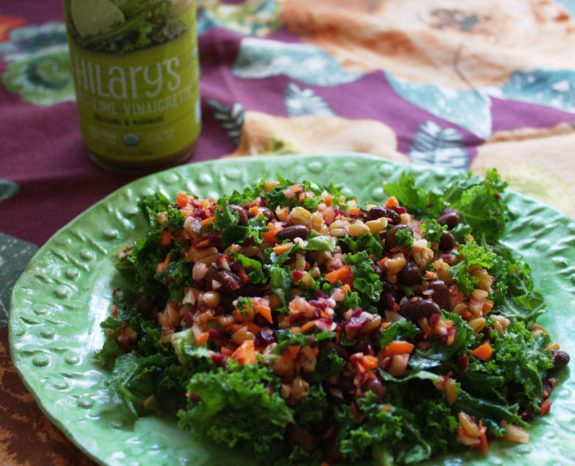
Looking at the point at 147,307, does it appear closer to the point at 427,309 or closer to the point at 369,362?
the point at 369,362

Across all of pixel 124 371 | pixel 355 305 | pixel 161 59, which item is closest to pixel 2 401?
pixel 124 371

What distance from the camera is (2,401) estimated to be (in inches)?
99.9

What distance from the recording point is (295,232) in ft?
7.99

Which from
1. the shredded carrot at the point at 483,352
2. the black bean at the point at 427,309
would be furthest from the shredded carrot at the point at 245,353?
the shredded carrot at the point at 483,352

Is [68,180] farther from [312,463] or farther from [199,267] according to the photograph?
[312,463]

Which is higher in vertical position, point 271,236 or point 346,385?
point 271,236

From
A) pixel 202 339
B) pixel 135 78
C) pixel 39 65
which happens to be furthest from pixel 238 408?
pixel 39 65

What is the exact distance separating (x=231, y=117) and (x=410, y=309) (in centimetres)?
201

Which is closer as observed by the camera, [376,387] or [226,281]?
[376,387]

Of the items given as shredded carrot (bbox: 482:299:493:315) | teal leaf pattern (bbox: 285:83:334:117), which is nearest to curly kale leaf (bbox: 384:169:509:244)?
shredded carrot (bbox: 482:299:493:315)

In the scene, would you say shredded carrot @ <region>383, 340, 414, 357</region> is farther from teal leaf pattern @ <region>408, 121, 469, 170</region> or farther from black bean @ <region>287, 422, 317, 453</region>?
teal leaf pattern @ <region>408, 121, 469, 170</region>

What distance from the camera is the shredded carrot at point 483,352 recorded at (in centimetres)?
226

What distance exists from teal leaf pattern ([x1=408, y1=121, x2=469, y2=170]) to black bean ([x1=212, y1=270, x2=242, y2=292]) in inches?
66.9

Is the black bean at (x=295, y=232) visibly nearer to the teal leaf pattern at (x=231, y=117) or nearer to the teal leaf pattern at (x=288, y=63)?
the teal leaf pattern at (x=231, y=117)
